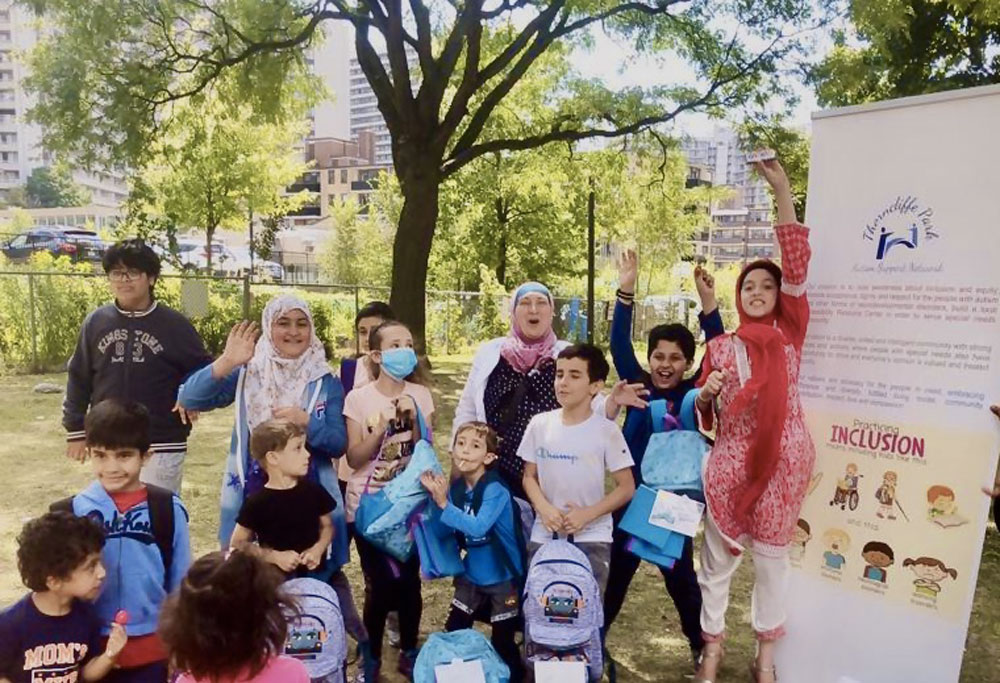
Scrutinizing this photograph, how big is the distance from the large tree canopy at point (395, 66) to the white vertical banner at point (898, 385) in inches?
345

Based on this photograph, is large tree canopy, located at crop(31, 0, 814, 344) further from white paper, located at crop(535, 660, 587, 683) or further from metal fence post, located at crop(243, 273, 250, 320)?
white paper, located at crop(535, 660, 587, 683)

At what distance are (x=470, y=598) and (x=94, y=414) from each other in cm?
163

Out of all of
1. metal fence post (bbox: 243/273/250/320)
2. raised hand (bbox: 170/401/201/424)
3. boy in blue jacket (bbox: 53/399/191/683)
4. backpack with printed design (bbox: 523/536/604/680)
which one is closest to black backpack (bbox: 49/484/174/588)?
boy in blue jacket (bbox: 53/399/191/683)

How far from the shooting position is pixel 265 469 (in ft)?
9.61

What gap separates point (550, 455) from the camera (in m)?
3.19

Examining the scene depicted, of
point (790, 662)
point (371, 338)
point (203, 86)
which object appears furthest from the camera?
point (203, 86)

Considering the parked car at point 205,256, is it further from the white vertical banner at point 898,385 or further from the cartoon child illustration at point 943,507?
the cartoon child illustration at point 943,507

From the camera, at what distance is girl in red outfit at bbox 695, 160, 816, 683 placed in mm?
3033

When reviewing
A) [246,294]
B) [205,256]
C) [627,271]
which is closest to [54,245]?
[205,256]

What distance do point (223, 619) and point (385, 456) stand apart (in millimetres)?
1477

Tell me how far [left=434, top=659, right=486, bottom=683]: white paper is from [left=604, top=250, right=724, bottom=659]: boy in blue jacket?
0.85 m

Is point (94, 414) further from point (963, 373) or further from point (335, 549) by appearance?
point (963, 373)

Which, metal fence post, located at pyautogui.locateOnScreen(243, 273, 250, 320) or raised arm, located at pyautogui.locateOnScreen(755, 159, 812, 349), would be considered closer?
raised arm, located at pyautogui.locateOnScreen(755, 159, 812, 349)

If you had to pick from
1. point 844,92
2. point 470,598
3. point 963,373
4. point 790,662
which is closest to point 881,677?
point 790,662
